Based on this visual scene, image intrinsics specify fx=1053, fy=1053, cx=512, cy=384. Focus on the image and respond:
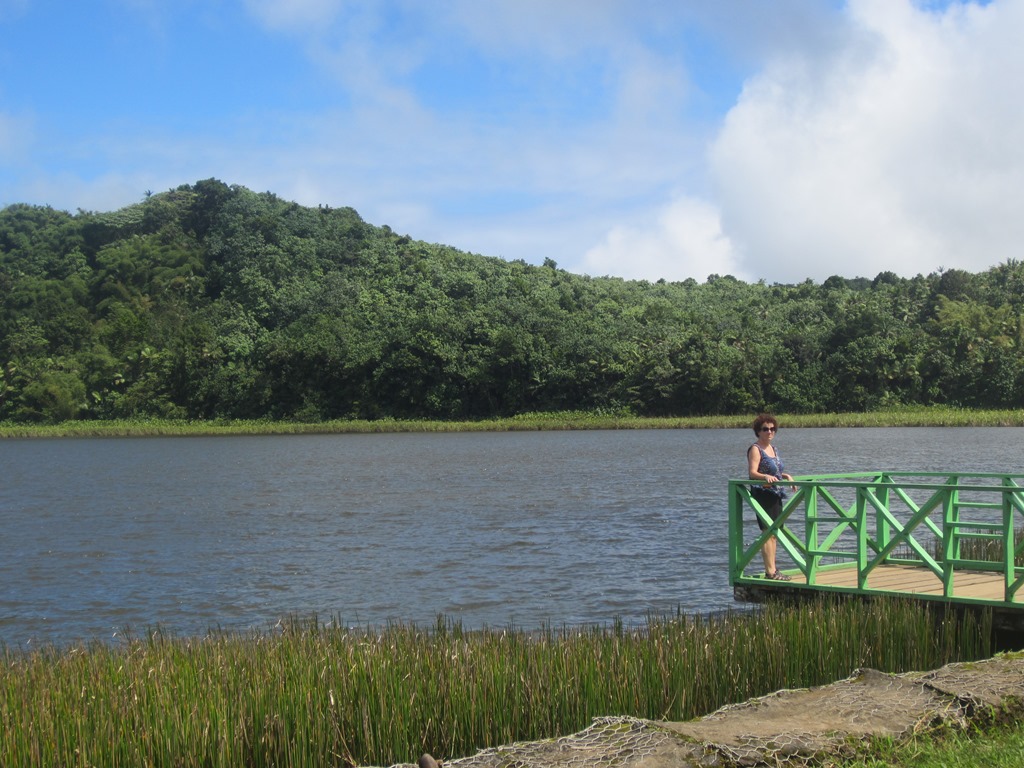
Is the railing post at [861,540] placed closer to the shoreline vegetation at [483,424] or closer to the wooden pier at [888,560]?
the wooden pier at [888,560]

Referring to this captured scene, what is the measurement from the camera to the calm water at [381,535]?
15.2m

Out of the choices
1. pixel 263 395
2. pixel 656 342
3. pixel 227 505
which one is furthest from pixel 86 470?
pixel 656 342

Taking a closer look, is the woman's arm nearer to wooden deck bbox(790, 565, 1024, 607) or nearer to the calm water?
wooden deck bbox(790, 565, 1024, 607)

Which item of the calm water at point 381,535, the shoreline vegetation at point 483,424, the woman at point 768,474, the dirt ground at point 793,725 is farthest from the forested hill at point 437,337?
the dirt ground at point 793,725

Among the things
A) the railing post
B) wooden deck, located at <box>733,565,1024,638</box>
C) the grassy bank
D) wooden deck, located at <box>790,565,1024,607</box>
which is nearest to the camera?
the grassy bank

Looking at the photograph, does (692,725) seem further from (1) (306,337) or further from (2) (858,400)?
(1) (306,337)

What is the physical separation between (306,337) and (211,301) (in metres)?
25.1

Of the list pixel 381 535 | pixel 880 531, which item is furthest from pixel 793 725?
pixel 381 535

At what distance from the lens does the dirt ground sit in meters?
5.86

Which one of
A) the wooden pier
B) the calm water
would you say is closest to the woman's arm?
the wooden pier

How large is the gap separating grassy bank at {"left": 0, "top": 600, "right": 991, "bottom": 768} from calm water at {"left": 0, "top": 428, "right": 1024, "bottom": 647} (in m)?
2.93

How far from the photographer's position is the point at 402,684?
732 centimetres

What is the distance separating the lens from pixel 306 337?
8750 centimetres

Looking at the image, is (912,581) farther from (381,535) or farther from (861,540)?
(381,535)
